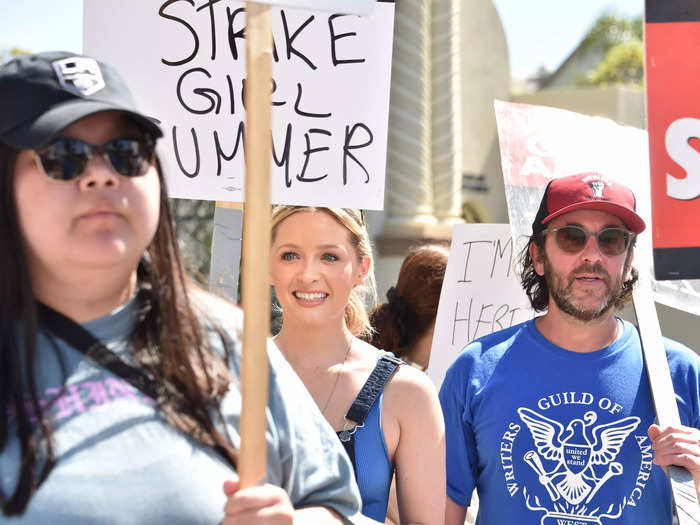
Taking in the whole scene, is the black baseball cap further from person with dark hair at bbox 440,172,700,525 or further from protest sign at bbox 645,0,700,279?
protest sign at bbox 645,0,700,279

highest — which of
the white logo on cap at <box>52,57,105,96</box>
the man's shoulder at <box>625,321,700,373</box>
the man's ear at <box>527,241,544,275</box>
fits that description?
the white logo on cap at <box>52,57,105,96</box>

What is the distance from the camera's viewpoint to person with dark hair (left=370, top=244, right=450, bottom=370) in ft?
11.5

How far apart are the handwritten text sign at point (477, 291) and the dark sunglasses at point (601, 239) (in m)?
0.78

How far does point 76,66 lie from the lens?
4.36ft

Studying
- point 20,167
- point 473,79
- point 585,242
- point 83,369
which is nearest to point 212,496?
point 83,369

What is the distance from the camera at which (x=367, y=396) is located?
2217mm

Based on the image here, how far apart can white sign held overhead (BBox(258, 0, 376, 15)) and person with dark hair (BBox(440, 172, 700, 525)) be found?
3.85 feet

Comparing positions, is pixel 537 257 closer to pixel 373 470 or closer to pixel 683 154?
pixel 683 154

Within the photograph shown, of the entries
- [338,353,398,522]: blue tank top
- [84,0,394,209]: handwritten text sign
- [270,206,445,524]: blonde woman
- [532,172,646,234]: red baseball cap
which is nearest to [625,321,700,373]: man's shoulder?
[532,172,646,234]: red baseball cap

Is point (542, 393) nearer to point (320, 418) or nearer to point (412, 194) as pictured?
point (320, 418)

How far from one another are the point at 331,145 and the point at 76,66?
1479 mm

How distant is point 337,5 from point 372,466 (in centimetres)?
108

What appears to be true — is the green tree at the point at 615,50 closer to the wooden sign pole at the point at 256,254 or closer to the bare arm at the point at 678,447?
the bare arm at the point at 678,447

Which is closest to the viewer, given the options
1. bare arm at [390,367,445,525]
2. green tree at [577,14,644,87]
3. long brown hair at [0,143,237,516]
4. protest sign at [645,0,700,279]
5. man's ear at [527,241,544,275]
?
long brown hair at [0,143,237,516]
